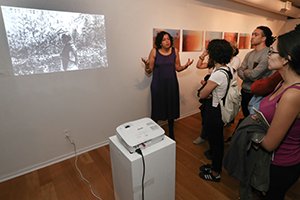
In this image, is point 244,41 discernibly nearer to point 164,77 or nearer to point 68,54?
point 164,77

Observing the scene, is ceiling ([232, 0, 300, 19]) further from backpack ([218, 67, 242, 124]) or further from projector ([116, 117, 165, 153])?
projector ([116, 117, 165, 153])

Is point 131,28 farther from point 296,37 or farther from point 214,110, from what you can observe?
point 296,37

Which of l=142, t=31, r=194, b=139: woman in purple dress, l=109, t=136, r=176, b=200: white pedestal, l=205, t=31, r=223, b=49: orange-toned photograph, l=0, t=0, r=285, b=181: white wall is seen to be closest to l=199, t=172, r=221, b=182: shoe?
l=109, t=136, r=176, b=200: white pedestal

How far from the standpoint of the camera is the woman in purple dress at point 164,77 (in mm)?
2268

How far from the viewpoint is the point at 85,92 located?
2189mm

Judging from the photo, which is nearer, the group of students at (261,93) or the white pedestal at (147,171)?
the group of students at (261,93)

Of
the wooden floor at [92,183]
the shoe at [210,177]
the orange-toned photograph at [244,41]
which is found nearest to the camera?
the wooden floor at [92,183]

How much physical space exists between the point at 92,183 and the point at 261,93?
1.78 metres

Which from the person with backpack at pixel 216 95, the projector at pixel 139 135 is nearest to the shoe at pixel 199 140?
the person with backpack at pixel 216 95

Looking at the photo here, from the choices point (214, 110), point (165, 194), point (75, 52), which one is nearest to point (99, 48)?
point (75, 52)

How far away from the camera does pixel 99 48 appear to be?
2.17m

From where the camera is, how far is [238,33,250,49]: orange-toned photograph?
4.08 meters

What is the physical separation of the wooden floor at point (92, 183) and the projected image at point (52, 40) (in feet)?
3.77

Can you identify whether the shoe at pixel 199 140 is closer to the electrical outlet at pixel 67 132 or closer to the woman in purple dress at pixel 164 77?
the woman in purple dress at pixel 164 77
